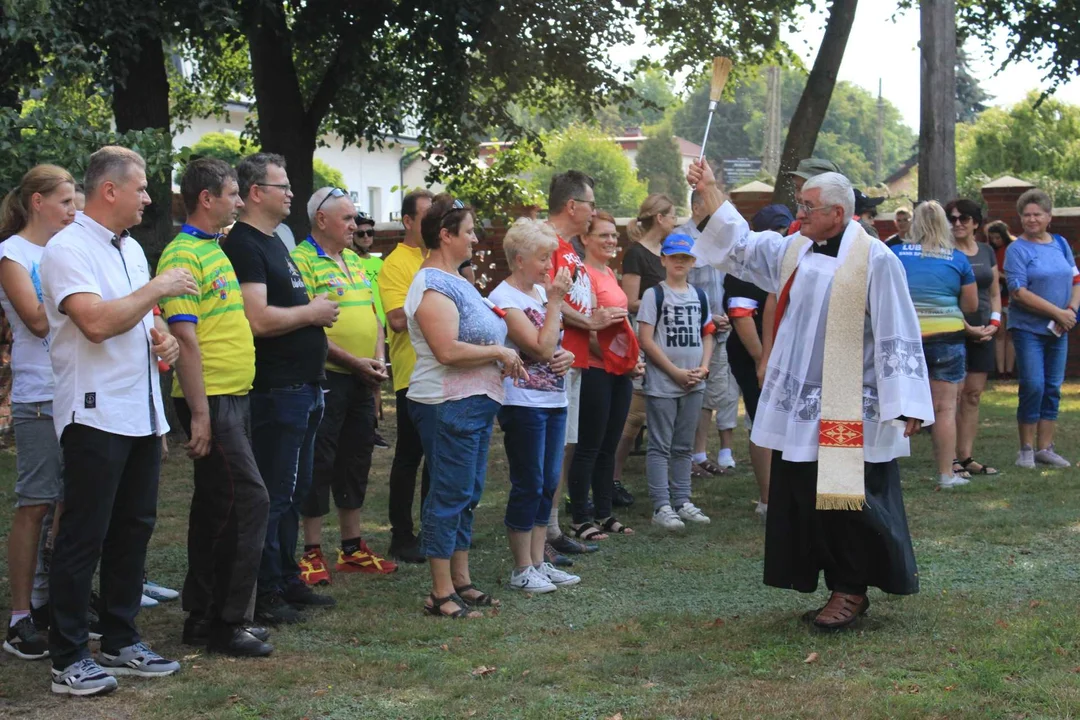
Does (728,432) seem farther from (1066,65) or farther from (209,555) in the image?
(1066,65)

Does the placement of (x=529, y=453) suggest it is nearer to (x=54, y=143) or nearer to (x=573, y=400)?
(x=573, y=400)

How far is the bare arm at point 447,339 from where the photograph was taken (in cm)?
584

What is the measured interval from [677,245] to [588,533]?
6.10ft

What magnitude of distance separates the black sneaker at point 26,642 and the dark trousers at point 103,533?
0.47m

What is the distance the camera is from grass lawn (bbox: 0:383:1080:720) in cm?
470

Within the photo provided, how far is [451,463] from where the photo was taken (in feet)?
19.6

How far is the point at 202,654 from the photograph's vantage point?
543 centimetres

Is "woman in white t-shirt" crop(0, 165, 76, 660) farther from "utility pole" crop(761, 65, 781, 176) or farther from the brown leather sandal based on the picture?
"utility pole" crop(761, 65, 781, 176)

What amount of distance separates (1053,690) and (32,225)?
14.7ft

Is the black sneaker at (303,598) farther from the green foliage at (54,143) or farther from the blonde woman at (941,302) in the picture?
the blonde woman at (941,302)

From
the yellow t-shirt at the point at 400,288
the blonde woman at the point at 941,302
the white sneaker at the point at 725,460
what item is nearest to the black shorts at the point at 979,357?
the blonde woman at the point at 941,302

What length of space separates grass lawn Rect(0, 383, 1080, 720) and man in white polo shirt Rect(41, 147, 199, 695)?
361mm

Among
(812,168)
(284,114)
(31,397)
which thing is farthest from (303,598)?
(284,114)

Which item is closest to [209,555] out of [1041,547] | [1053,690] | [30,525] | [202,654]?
[202,654]
